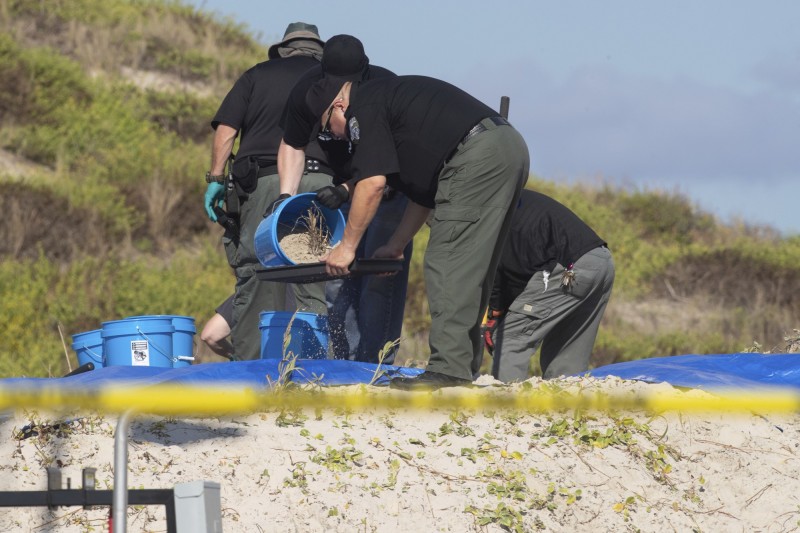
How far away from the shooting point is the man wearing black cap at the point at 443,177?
536 cm

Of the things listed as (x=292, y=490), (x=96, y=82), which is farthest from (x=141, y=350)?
(x=96, y=82)

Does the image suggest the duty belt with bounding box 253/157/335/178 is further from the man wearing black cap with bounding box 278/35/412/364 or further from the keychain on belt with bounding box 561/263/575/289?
the keychain on belt with bounding box 561/263/575/289

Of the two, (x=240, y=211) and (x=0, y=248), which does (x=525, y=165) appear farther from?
(x=0, y=248)

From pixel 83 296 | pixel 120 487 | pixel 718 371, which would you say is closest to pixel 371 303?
pixel 718 371

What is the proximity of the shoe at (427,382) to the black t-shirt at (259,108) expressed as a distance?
6.53ft

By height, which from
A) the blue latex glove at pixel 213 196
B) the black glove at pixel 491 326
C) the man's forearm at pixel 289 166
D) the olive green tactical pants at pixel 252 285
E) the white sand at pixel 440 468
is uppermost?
the man's forearm at pixel 289 166

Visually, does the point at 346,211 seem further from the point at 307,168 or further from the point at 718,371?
the point at 718,371

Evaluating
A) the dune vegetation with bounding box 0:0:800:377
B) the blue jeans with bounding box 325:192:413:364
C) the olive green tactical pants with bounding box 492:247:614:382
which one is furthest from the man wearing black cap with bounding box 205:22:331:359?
the dune vegetation with bounding box 0:0:800:377

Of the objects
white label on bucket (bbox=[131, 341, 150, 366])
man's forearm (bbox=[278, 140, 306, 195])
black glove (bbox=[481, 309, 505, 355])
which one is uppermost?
man's forearm (bbox=[278, 140, 306, 195])

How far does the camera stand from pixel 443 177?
552 cm

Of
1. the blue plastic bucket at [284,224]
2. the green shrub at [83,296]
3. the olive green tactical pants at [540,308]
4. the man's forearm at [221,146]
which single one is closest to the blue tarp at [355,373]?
the olive green tactical pants at [540,308]

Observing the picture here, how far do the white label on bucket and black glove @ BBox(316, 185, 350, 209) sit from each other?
1222 mm

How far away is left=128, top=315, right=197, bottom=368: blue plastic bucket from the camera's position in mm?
6504

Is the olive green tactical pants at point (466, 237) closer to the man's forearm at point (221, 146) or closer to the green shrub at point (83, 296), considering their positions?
the man's forearm at point (221, 146)
